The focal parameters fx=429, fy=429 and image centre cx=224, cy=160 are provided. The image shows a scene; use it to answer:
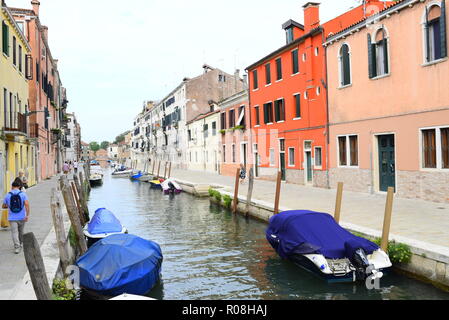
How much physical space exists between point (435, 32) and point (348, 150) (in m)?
6.31

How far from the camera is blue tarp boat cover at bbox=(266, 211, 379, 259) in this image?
28.1ft

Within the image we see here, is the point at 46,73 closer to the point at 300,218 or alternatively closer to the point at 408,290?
the point at 300,218

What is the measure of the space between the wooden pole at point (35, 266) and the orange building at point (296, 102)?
54.9 ft

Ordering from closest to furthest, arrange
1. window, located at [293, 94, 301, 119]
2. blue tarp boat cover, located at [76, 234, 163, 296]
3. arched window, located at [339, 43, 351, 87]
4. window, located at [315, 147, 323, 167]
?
blue tarp boat cover, located at [76, 234, 163, 296] < arched window, located at [339, 43, 351, 87] < window, located at [315, 147, 323, 167] < window, located at [293, 94, 301, 119]

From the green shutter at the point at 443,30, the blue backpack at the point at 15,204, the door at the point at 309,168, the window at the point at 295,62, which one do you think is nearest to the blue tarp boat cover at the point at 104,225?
the blue backpack at the point at 15,204

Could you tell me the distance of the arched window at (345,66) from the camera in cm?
1888

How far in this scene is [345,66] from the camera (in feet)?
62.5

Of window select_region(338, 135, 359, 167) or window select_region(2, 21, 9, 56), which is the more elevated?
window select_region(2, 21, 9, 56)

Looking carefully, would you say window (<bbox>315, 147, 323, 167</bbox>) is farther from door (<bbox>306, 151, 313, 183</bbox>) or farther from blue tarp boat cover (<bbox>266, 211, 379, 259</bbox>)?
blue tarp boat cover (<bbox>266, 211, 379, 259</bbox>)

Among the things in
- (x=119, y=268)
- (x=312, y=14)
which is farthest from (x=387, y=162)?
(x=119, y=268)

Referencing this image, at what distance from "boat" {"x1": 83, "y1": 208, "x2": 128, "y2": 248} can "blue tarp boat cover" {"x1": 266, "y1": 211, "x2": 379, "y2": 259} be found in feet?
15.2

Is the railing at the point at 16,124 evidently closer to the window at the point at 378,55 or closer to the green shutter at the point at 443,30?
the window at the point at 378,55

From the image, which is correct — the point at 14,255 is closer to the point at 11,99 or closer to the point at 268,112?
the point at 11,99

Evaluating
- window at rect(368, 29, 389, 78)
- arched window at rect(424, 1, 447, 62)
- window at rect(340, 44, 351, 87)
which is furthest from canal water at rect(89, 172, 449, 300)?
arched window at rect(424, 1, 447, 62)
